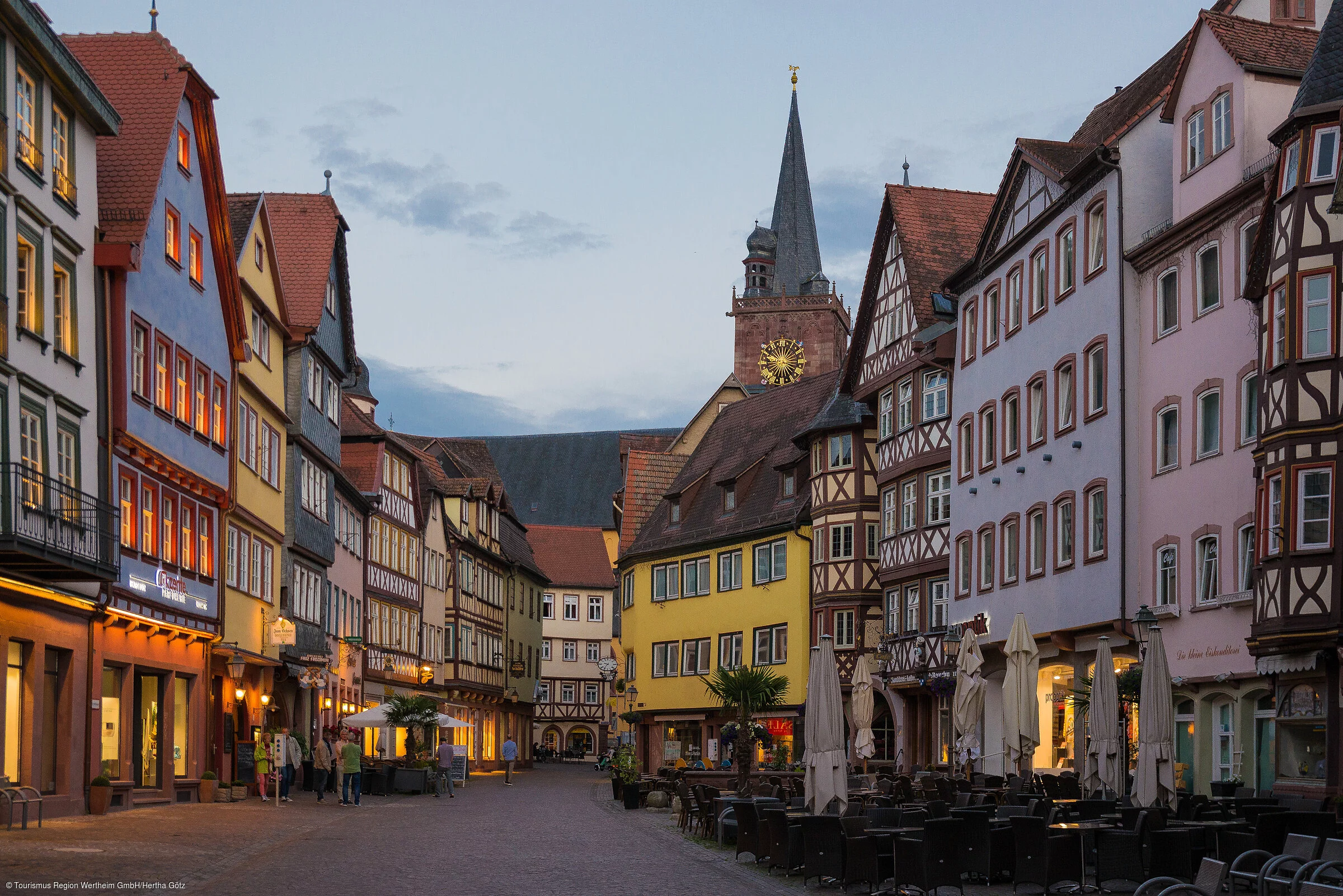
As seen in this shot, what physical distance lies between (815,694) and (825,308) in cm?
9200

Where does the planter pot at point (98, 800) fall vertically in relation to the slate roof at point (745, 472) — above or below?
below

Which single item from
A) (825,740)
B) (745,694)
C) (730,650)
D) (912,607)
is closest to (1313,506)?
(825,740)

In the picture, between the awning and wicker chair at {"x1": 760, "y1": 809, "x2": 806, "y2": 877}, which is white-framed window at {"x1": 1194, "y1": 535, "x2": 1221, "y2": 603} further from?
wicker chair at {"x1": 760, "y1": 809, "x2": 806, "y2": 877}

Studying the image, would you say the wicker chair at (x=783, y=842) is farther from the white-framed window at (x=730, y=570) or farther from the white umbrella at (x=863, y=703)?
the white-framed window at (x=730, y=570)

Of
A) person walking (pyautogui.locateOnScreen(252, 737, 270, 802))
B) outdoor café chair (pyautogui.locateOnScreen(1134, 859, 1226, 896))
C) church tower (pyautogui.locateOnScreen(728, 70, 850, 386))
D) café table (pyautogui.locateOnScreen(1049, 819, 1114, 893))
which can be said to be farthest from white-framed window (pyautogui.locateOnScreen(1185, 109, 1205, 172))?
church tower (pyautogui.locateOnScreen(728, 70, 850, 386))

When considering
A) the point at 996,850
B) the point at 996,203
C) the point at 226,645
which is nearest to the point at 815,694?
the point at 996,850

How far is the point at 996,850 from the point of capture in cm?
1759

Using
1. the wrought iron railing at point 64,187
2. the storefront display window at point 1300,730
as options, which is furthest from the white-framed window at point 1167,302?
the wrought iron railing at point 64,187

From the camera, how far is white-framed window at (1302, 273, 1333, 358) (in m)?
24.8

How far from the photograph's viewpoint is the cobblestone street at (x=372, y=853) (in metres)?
17.5

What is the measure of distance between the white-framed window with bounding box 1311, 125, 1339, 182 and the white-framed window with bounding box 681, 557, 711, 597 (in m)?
37.4

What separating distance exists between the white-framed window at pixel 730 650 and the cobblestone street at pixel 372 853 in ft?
79.3

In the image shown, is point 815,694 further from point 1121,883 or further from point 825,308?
point 825,308

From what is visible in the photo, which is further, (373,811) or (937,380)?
(937,380)
